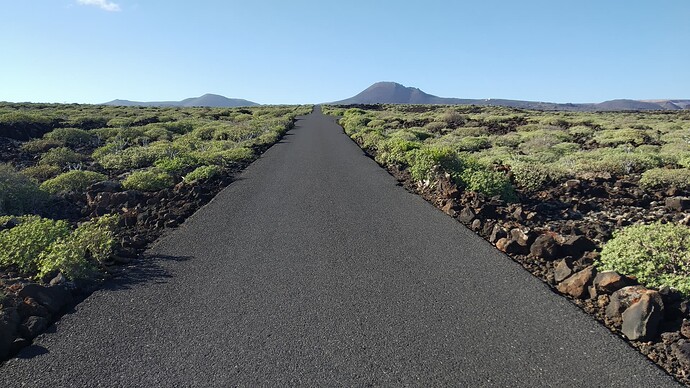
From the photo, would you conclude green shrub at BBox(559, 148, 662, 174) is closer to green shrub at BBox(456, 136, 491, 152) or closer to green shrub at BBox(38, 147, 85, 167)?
green shrub at BBox(456, 136, 491, 152)

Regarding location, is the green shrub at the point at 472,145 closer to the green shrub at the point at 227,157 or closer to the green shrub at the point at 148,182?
the green shrub at the point at 227,157

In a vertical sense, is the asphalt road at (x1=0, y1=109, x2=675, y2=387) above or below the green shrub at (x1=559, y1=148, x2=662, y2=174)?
below

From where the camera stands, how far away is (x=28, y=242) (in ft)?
20.5

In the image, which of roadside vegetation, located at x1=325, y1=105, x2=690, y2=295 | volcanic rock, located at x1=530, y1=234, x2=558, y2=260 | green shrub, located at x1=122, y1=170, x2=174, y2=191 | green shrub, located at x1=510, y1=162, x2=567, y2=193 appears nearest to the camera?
roadside vegetation, located at x1=325, y1=105, x2=690, y2=295

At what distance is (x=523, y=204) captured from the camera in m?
9.31

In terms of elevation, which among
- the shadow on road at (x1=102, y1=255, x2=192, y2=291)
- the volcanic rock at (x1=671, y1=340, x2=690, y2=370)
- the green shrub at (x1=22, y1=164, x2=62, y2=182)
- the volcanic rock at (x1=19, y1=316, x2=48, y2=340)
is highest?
the volcanic rock at (x1=671, y1=340, x2=690, y2=370)

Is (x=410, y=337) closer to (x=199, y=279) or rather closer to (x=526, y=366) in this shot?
(x=526, y=366)

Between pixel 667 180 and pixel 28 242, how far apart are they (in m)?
13.0

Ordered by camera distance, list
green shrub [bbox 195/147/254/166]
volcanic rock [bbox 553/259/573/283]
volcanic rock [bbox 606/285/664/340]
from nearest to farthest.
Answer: volcanic rock [bbox 606/285/664/340], volcanic rock [bbox 553/259/573/283], green shrub [bbox 195/147/254/166]

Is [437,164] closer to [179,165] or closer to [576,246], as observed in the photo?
[576,246]

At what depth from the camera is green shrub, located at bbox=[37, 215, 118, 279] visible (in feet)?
17.9

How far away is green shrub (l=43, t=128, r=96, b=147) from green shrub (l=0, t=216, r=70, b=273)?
19.0 m

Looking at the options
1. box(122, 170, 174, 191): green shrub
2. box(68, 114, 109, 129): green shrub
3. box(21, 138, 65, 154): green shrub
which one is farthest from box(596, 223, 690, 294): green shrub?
box(68, 114, 109, 129): green shrub

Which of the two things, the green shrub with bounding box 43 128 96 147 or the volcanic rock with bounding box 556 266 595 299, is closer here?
the volcanic rock with bounding box 556 266 595 299
